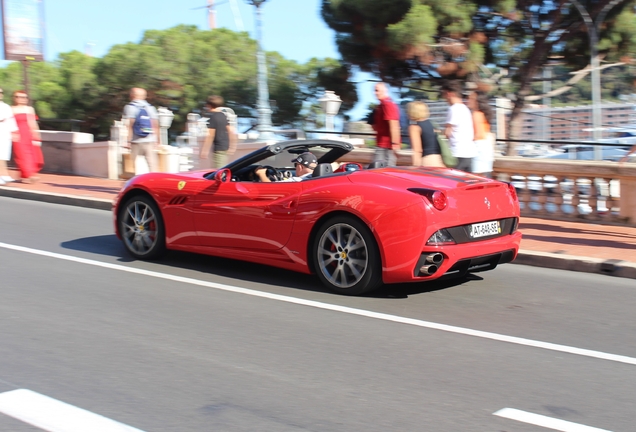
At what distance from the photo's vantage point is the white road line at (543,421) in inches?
154

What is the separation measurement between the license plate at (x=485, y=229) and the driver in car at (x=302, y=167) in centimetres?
162

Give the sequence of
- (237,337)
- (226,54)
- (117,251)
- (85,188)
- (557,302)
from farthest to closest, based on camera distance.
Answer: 1. (226,54)
2. (85,188)
3. (117,251)
4. (557,302)
5. (237,337)

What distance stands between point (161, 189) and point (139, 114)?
6.14 m

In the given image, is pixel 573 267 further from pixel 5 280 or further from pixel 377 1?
pixel 377 1

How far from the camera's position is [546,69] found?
1208 inches

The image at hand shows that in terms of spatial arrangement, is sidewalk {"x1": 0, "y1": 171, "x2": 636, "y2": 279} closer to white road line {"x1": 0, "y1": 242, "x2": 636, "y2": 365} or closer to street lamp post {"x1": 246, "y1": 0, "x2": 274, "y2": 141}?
white road line {"x1": 0, "y1": 242, "x2": 636, "y2": 365}

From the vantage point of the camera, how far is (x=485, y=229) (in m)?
6.80

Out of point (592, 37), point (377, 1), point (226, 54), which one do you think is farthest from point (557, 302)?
point (226, 54)

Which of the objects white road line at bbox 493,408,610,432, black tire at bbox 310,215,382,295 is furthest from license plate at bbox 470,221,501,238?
white road line at bbox 493,408,610,432

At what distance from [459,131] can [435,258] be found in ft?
14.6

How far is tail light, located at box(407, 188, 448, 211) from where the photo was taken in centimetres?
640

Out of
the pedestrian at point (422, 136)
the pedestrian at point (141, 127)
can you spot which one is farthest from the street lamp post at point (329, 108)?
the pedestrian at point (422, 136)

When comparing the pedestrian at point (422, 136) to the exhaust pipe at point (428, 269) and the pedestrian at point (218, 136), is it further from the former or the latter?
the exhaust pipe at point (428, 269)

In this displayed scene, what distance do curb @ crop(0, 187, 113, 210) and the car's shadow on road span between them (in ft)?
12.3
